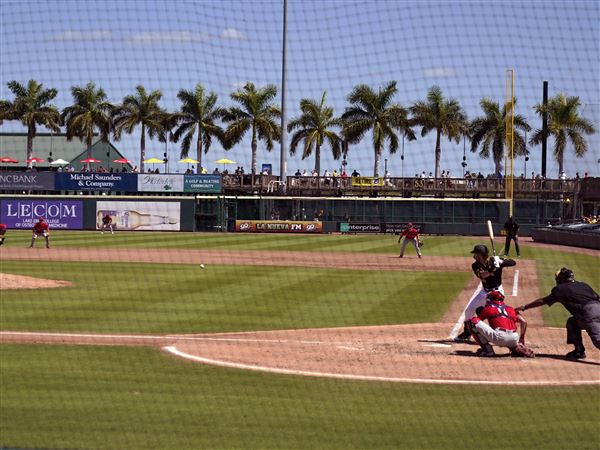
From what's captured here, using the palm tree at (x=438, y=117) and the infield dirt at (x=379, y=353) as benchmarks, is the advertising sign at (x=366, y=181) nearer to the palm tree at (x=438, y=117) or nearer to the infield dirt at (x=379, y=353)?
the palm tree at (x=438, y=117)

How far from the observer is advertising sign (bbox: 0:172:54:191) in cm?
6212

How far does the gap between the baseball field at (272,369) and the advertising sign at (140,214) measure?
34.4m

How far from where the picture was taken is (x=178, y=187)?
63.6 m

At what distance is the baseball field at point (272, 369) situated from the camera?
9016mm

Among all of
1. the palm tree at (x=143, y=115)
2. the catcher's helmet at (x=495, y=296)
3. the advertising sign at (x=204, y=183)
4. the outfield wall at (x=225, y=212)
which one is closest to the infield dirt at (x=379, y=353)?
the catcher's helmet at (x=495, y=296)

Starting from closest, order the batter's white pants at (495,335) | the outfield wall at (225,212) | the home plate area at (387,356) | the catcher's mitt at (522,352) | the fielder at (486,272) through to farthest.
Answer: the home plate area at (387,356), the batter's white pants at (495,335), the catcher's mitt at (522,352), the fielder at (486,272), the outfield wall at (225,212)

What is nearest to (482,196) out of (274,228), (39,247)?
(274,228)

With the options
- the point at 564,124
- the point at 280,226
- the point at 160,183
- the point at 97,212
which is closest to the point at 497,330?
the point at 564,124

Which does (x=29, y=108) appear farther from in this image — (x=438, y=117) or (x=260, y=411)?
(x=260, y=411)

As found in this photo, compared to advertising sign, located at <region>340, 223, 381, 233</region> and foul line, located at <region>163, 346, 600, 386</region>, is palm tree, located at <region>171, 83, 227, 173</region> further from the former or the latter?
foul line, located at <region>163, 346, 600, 386</region>

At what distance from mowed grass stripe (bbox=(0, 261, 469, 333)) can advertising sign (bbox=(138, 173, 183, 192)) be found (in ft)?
109

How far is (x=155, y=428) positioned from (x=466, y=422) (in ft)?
9.84

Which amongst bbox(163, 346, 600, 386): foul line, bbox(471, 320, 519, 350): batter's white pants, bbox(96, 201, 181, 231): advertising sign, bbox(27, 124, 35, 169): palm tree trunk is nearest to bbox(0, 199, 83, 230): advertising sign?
bbox(96, 201, 181, 231): advertising sign

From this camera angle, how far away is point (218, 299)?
21125mm
